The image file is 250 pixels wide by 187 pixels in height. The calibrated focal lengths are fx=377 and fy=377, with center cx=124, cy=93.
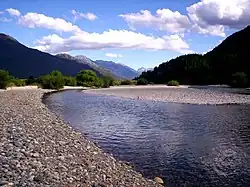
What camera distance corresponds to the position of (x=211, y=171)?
18375mm

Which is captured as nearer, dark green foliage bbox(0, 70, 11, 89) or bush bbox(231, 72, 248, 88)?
dark green foliage bbox(0, 70, 11, 89)

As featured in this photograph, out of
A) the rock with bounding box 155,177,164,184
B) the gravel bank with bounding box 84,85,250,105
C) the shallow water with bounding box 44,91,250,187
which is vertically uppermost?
the gravel bank with bounding box 84,85,250,105

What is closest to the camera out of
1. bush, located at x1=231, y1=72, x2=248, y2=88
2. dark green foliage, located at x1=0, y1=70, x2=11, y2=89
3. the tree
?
dark green foliage, located at x1=0, y1=70, x2=11, y2=89

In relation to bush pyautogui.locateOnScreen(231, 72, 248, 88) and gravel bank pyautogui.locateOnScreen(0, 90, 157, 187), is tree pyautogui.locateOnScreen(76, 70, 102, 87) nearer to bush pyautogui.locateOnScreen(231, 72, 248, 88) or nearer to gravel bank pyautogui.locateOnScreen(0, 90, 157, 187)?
bush pyautogui.locateOnScreen(231, 72, 248, 88)

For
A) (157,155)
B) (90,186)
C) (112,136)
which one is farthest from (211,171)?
(112,136)

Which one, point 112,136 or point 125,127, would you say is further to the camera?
point 125,127

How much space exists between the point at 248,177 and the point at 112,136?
1382 centimetres

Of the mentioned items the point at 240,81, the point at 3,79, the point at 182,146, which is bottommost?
the point at 182,146

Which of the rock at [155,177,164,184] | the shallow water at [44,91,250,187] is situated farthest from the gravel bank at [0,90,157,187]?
the shallow water at [44,91,250,187]

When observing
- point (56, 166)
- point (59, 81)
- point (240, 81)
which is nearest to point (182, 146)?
point (56, 166)

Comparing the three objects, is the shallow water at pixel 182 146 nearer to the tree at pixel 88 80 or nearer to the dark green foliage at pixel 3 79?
the dark green foliage at pixel 3 79

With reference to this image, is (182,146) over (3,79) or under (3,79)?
under

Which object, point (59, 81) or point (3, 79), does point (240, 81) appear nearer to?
point (59, 81)

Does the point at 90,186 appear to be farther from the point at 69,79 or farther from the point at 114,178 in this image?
the point at 69,79
